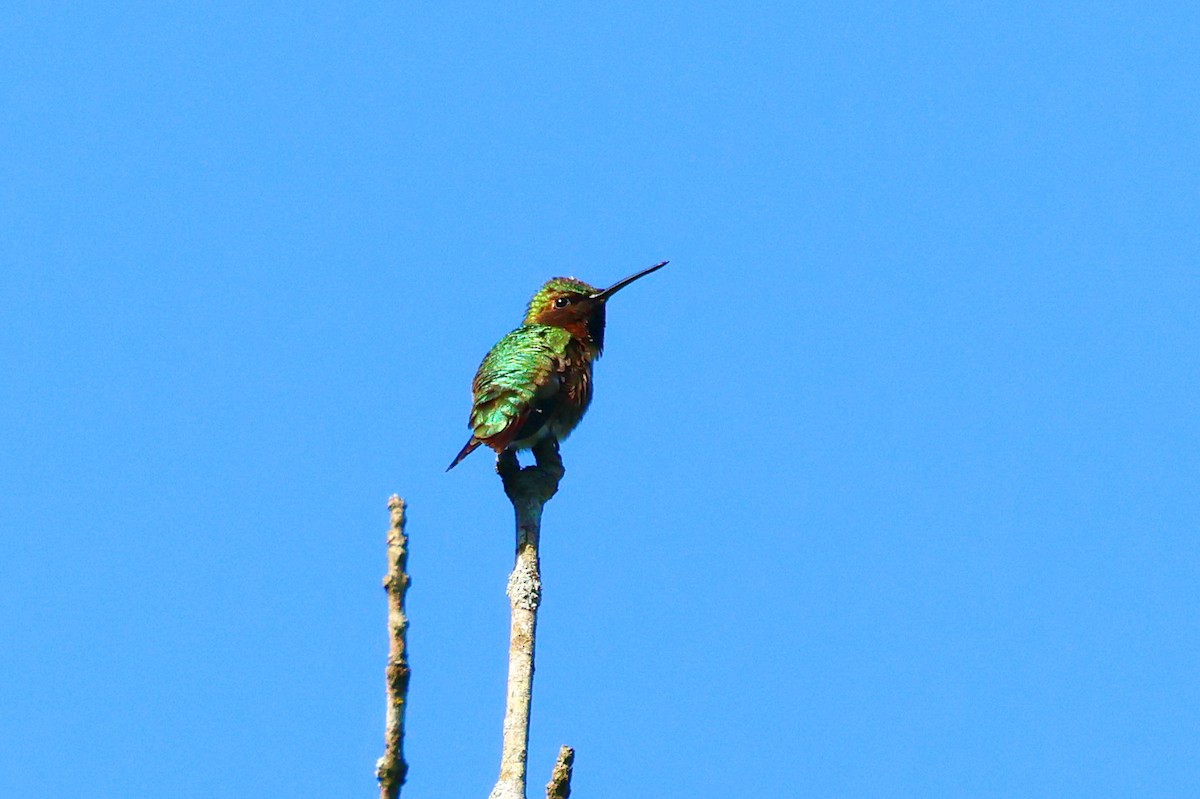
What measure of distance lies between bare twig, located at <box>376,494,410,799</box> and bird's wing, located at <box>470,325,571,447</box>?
5.35 meters

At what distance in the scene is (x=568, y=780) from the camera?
11.6 feet

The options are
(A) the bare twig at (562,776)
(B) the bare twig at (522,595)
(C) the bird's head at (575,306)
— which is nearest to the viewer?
(A) the bare twig at (562,776)

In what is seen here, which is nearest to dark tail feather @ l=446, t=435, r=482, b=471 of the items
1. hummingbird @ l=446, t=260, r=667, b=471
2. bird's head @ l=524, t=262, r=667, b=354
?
hummingbird @ l=446, t=260, r=667, b=471

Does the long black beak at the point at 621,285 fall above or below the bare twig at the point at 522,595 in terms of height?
above

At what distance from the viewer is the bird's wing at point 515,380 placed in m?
8.51

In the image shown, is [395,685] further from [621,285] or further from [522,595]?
[621,285]

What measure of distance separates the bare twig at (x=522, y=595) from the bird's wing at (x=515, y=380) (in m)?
0.36

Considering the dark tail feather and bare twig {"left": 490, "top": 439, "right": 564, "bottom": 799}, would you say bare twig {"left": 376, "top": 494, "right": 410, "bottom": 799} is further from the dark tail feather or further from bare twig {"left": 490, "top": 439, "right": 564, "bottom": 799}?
the dark tail feather

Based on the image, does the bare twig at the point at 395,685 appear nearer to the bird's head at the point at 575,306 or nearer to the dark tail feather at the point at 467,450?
the dark tail feather at the point at 467,450

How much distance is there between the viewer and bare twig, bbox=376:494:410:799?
278cm

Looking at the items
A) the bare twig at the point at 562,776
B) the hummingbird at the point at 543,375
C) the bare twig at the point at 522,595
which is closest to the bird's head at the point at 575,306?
the hummingbird at the point at 543,375

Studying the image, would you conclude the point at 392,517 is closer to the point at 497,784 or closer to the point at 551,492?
the point at 497,784

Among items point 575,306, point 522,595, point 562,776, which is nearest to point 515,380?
point 575,306

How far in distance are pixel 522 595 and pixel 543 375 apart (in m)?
3.82
